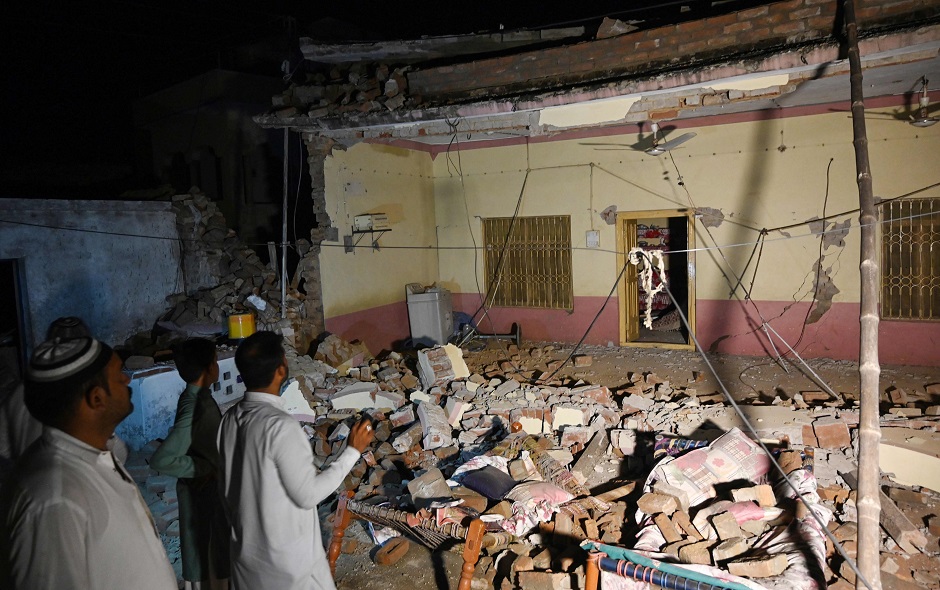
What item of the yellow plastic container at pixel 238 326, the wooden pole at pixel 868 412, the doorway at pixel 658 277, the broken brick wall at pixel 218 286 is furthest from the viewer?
the doorway at pixel 658 277

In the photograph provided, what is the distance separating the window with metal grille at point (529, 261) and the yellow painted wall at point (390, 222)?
1293mm

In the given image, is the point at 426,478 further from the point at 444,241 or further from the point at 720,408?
the point at 444,241

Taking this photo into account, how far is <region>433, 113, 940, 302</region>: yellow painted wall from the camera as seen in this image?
26.0ft

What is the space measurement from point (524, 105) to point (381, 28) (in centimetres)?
1276

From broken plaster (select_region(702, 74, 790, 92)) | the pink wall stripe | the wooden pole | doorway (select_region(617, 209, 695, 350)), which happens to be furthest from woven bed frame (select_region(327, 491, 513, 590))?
broken plaster (select_region(702, 74, 790, 92))

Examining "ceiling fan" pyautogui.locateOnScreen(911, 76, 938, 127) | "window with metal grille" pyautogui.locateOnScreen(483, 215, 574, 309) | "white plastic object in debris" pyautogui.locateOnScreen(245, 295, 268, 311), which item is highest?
"ceiling fan" pyautogui.locateOnScreen(911, 76, 938, 127)

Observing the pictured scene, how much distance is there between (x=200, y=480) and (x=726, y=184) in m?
8.39

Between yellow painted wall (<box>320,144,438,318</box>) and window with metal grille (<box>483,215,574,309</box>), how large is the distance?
1293 mm

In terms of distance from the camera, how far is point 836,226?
8.17 metres

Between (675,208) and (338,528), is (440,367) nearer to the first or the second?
(338,528)

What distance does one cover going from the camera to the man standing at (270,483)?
223cm

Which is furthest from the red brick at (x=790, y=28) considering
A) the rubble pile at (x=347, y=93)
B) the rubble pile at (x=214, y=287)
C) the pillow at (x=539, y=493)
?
the rubble pile at (x=214, y=287)

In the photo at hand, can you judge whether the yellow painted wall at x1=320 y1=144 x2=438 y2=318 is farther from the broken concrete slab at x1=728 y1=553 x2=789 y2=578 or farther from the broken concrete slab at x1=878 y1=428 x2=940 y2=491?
the broken concrete slab at x1=878 y1=428 x2=940 y2=491

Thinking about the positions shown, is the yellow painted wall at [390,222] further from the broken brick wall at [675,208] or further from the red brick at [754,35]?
the red brick at [754,35]
